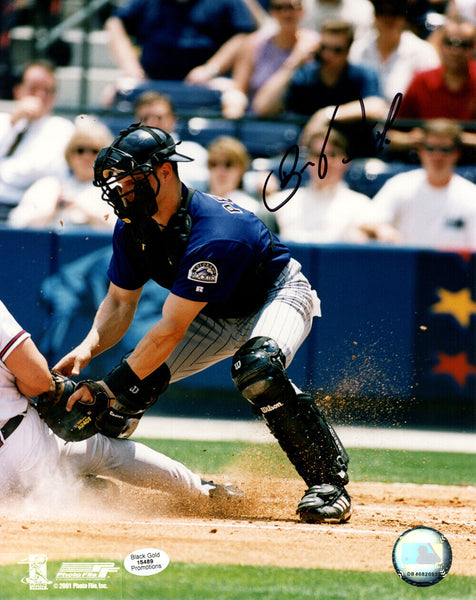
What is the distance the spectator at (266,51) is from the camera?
25.6 feet

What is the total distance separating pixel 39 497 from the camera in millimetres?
4137

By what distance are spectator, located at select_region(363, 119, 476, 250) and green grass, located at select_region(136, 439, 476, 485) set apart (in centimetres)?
168

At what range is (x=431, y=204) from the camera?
7012mm

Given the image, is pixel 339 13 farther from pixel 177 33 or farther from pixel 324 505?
pixel 324 505

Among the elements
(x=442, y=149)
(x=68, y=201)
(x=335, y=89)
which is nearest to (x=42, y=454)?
(x=68, y=201)

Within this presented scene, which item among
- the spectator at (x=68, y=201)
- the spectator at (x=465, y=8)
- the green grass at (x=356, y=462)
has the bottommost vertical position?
the green grass at (x=356, y=462)

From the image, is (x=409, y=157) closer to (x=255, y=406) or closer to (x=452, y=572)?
(x=255, y=406)

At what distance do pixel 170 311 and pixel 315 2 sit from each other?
5382 mm

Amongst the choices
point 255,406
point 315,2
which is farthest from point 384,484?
point 315,2

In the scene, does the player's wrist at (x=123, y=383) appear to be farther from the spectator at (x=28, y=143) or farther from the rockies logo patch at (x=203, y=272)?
the spectator at (x=28, y=143)

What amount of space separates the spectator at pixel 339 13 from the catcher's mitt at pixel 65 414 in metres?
5.22

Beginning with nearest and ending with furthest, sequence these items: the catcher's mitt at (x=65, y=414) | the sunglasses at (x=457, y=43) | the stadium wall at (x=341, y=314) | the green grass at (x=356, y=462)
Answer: the catcher's mitt at (x=65, y=414), the green grass at (x=356, y=462), the stadium wall at (x=341, y=314), the sunglasses at (x=457, y=43)

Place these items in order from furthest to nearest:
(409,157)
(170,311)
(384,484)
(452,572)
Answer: (409,157), (384,484), (170,311), (452,572)

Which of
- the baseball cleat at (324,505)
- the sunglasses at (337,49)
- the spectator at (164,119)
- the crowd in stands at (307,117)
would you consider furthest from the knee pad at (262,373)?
the sunglasses at (337,49)
